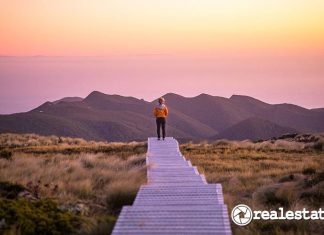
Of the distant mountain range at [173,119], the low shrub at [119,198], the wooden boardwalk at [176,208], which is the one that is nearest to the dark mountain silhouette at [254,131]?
the distant mountain range at [173,119]

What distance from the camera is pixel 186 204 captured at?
10.1 meters

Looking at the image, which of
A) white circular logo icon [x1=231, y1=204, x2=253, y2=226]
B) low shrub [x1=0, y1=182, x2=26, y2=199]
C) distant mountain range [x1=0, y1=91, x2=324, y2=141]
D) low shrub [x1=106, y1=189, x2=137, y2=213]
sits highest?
distant mountain range [x1=0, y1=91, x2=324, y2=141]

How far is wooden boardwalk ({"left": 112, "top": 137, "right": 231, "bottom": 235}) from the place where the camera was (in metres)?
8.49

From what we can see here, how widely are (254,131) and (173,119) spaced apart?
3312 centimetres

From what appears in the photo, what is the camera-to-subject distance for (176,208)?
9672 mm

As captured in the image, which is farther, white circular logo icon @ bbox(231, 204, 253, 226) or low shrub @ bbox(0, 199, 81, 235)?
white circular logo icon @ bbox(231, 204, 253, 226)

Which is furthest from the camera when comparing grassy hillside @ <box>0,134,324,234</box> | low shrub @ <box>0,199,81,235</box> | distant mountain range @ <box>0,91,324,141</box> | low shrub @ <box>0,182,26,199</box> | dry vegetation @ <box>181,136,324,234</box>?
distant mountain range @ <box>0,91,324,141</box>

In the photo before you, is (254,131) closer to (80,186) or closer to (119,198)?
(80,186)

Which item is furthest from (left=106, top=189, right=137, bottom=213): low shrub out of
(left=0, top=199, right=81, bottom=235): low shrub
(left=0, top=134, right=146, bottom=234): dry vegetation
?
(left=0, top=199, right=81, bottom=235): low shrub

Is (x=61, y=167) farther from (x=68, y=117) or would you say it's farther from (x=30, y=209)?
(x=68, y=117)

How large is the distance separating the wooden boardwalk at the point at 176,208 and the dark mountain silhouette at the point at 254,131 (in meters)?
99.0

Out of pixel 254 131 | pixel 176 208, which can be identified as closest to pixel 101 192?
pixel 176 208

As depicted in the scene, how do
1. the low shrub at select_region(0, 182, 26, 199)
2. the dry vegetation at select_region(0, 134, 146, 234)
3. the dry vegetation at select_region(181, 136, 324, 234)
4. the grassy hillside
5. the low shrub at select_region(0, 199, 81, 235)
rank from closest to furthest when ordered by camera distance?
1. the low shrub at select_region(0, 199, 81, 235)
2. the grassy hillside
3. the dry vegetation at select_region(181, 136, 324, 234)
4. the dry vegetation at select_region(0, 134, 146, 234)
5. the low shrub at select_region(0, 182, 26, 199)

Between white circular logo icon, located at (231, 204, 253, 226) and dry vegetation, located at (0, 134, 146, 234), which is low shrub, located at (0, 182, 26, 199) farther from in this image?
white circular logo icon, located at (231, 204, 253, 226)
